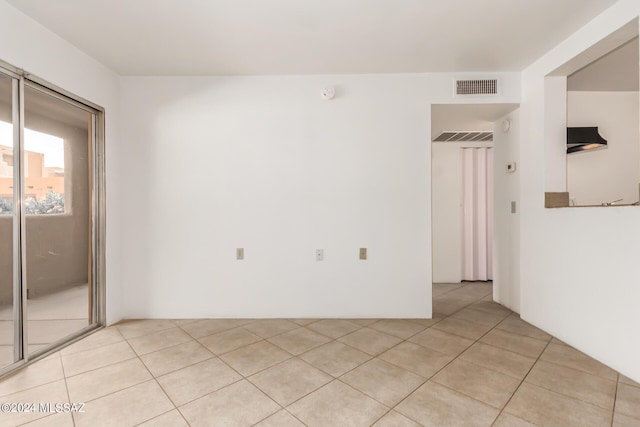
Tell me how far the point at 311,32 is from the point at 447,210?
3.64 meters

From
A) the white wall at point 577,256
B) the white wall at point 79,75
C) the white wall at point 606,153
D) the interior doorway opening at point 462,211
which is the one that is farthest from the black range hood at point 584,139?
the white wall at point 79,75

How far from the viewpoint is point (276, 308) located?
3.11 m

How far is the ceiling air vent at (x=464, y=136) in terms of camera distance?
4312 mm

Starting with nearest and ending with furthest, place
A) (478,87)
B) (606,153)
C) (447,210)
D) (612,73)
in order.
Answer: (612,73) < (478,87) < (606,153) < (447,210)

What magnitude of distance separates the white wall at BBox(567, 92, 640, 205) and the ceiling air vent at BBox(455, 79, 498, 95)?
101 centimetres

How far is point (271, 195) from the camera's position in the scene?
3088mm

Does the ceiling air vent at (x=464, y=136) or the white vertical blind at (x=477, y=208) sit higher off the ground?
the ceiling air vent at (x=464, y=136)

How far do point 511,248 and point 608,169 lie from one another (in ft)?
4.62

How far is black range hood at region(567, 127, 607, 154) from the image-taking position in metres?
2.90

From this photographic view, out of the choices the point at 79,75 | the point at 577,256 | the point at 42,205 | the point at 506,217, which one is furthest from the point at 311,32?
the point at 506,217

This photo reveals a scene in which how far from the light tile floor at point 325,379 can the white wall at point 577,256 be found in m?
0.21

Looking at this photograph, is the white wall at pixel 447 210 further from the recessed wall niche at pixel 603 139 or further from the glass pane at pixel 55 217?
the glass pane at pixel 55 217

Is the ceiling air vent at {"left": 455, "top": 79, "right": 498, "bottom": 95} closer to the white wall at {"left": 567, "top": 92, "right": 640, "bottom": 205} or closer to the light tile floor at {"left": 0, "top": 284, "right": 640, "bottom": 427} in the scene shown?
the white wall at {"left": 567, "top": 92, "right": 640, "bottom": 205}

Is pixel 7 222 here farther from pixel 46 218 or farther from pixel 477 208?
pixel 477 208
